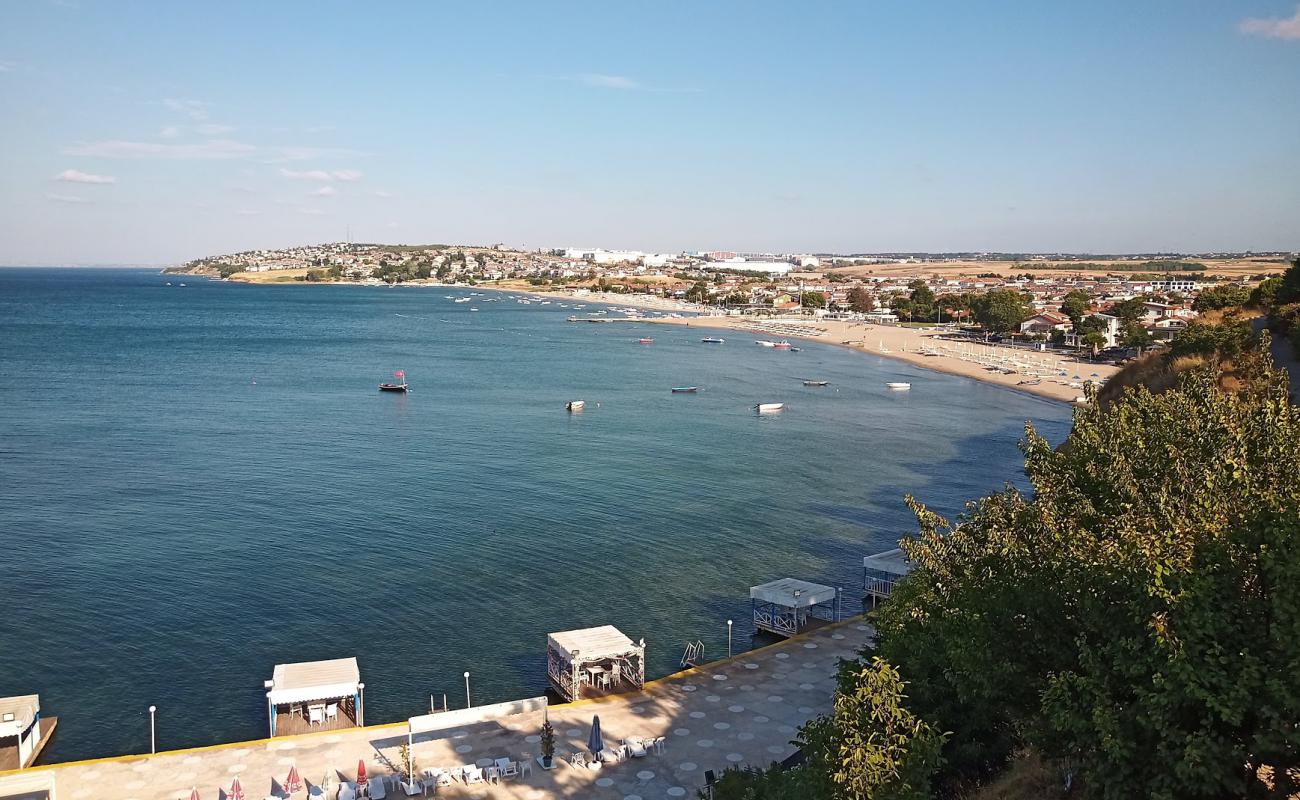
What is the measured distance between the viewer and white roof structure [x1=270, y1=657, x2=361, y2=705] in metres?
17.7

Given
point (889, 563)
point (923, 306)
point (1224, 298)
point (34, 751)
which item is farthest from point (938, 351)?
point (34, 751)

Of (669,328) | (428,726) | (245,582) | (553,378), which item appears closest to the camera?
(428,726)

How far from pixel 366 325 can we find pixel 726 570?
358 ft

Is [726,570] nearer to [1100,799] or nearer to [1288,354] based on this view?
[1100,799]

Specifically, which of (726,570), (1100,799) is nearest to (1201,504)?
(1100,799)

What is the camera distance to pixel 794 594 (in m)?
23.0

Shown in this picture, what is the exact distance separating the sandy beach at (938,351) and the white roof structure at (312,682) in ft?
192

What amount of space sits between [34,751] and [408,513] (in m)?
17.2

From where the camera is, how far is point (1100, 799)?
9211 millimetres

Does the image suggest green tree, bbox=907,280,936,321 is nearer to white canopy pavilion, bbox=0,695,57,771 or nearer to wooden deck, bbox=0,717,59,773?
wooden deck, bbox=0,717,59,773

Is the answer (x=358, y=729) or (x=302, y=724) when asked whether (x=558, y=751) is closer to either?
(x=358, y=729)

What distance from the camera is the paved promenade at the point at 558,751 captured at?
14.9 m

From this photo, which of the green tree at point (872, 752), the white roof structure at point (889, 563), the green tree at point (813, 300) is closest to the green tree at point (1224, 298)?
the white roof structure at point (889, 563)

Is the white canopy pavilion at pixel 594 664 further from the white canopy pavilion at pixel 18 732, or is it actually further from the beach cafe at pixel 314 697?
the white canopy pavilion at pixel 18 732
